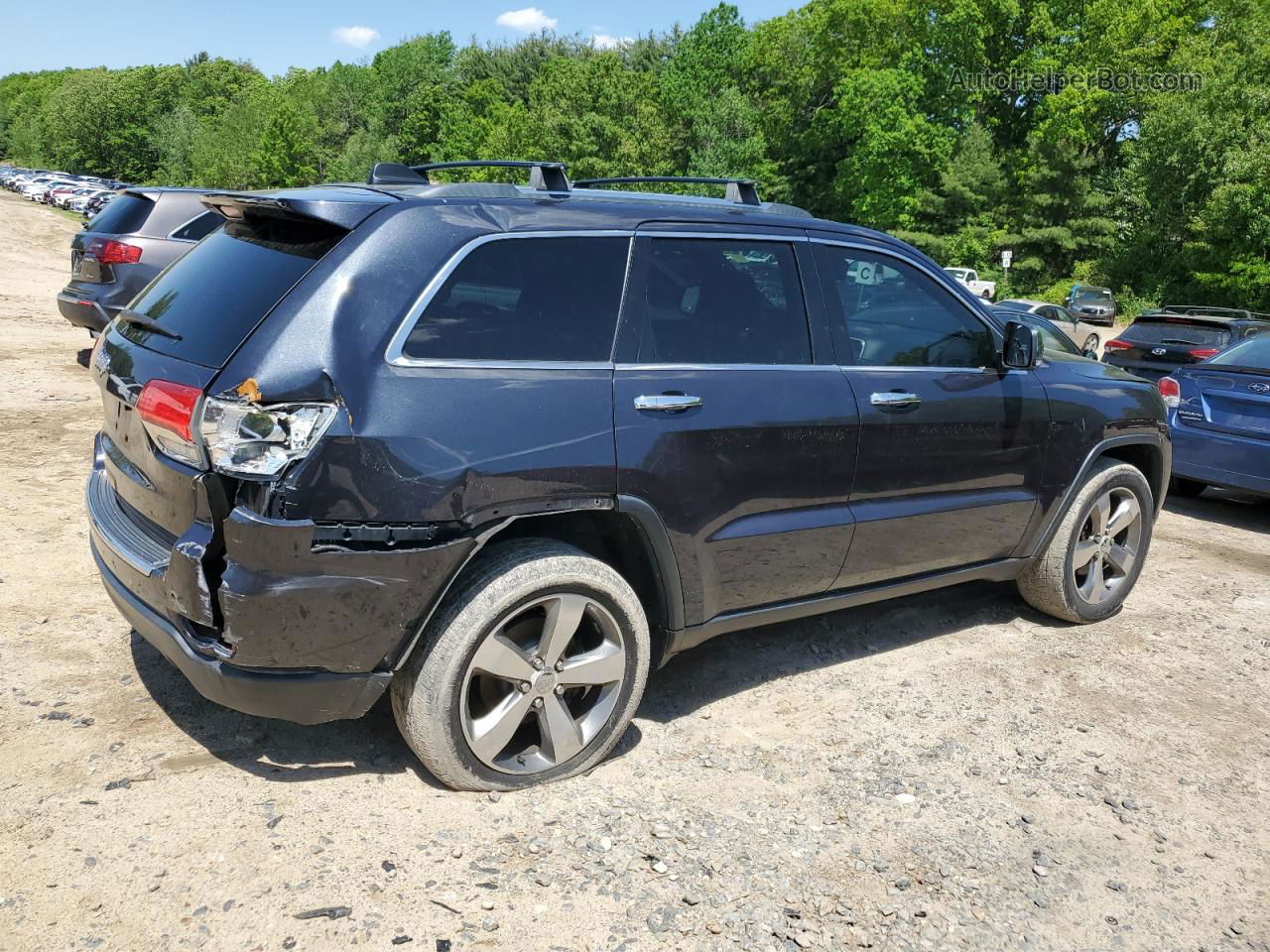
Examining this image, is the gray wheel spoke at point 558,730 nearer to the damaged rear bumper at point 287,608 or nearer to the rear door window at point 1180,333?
the damaged rear bumper at point 287,608

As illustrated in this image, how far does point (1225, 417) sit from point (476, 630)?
6.74 meters

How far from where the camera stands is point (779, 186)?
61.0 meters

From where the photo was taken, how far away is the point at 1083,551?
524 cm

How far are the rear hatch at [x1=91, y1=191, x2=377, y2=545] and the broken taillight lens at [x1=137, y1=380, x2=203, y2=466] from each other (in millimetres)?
21

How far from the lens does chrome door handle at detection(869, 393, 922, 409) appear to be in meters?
4.14

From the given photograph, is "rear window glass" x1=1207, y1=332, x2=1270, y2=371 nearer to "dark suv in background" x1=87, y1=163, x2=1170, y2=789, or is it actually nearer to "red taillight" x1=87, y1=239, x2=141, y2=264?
"dark suv in background" x1=87, y1=163, x2=1170, y2=789

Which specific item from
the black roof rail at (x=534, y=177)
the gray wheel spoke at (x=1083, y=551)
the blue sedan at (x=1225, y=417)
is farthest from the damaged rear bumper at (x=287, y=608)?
the blue sedan at (x=1225, y=417)

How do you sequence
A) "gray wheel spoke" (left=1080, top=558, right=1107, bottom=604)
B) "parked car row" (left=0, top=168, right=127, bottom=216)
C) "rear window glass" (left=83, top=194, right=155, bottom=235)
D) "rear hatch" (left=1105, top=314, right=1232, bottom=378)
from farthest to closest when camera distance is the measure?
"parked car row" (left=0, top=168, right=127, bottom=216) → "rear hatch" (left=1105, top=314, right=1232, bottom=378) → "rear window glass" (left=83, top=194, right=155, bottom=235) → "gray wheel spoke" (left=1080, top=558, right=1107, bottom=604)

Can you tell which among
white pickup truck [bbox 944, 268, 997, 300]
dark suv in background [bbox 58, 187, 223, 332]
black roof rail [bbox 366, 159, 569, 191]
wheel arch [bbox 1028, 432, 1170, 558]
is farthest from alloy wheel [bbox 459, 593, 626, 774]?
white pickup truck [bbox 944, 268, 997, 300]

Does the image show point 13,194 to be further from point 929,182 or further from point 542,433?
point 542,433

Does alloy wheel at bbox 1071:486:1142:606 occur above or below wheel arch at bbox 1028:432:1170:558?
below

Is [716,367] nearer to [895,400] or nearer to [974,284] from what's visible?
[895,400]

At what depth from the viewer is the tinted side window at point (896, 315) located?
4.17 meters

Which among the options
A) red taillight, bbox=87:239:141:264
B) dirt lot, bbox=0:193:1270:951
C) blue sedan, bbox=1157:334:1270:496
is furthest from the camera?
red taillight, bbox=87:239:141:264
